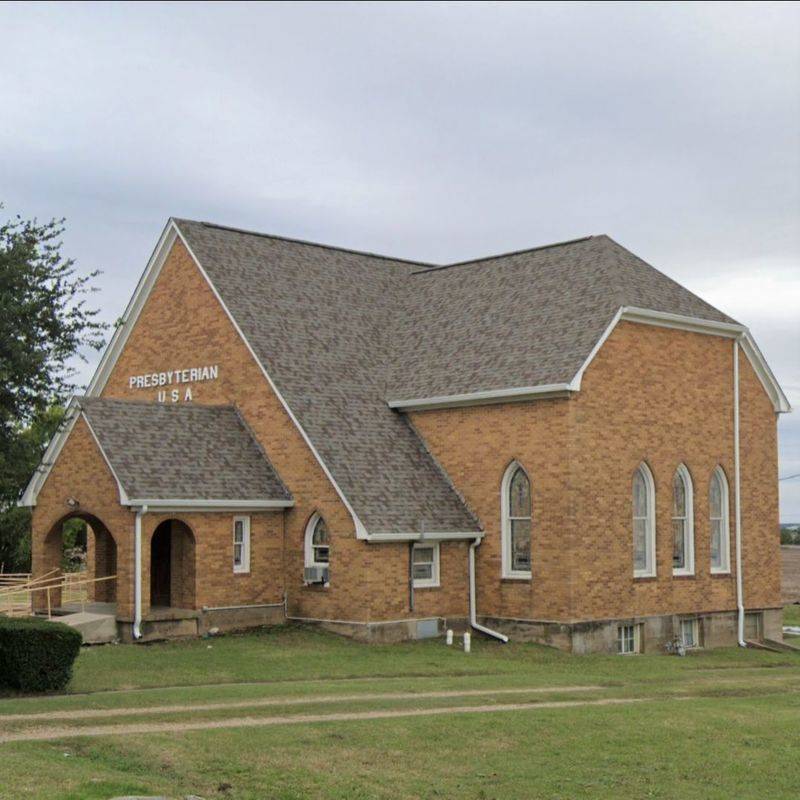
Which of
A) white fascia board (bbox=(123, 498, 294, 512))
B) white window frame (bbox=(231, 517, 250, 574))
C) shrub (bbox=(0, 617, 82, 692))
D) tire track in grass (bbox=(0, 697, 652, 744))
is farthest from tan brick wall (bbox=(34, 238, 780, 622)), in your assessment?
tire track in grass (bbox=(0, 697, 652, 744))

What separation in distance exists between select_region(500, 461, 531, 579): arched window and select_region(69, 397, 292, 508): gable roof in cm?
536

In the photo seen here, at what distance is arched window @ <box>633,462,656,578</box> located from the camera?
108ft

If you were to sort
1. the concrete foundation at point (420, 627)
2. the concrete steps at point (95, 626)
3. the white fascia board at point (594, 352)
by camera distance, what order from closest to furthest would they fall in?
the concrete steps at point (95, 626) → the concrete foundation at point (420, 627) → the white fascia board at point (594, 352)

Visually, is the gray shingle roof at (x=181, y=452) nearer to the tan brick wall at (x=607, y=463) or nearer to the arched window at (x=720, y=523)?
the tan brick wall at (x=607, y=463)

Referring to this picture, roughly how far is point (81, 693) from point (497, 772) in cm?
886

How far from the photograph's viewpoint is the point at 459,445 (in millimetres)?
33375

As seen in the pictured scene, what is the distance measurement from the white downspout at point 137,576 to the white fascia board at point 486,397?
806cm

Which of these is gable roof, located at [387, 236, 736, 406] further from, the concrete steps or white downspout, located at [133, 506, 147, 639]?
the concrete steps

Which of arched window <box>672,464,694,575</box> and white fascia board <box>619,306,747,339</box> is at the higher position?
white fascia board <box>619,306,747,339</box>

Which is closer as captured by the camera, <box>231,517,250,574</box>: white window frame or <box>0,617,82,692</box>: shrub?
<box>0,617,82,692</box>: shrub

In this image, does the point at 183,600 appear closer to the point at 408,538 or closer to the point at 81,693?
the point at 408,538

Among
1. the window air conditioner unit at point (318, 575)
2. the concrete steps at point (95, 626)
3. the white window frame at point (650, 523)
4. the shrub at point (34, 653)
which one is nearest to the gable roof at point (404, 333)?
the window air conditioner unit at point (318, 575)

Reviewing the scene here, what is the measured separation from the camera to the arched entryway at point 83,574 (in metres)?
32.0

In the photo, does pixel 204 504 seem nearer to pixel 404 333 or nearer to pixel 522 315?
pixel 404 333
